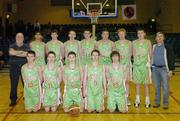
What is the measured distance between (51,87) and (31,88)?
431 mm

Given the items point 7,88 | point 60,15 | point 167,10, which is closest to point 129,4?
point 167,10

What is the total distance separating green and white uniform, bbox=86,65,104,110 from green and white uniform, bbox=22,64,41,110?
109cm

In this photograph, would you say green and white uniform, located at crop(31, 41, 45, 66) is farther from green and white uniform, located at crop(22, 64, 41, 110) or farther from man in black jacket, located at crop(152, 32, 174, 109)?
man in black jacket, located at crop(152, 32, 174, 109)

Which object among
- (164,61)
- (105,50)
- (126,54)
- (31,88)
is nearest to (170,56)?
(164,61)

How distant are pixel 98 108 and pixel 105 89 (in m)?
0.44

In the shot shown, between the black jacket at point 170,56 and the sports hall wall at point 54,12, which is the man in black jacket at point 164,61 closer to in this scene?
the black jacket at point 170,56

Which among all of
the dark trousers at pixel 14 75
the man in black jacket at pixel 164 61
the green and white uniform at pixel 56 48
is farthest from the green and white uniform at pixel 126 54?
the dark trousers at pixel 14 75

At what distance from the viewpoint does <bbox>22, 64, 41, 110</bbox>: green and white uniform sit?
325 inches

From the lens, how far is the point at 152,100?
30.9ft

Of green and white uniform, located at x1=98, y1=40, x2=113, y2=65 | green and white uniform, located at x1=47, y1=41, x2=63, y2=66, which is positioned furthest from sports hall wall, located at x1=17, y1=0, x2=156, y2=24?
green and white uniform, located at x1=98, y1=40, x2=113, y2=65

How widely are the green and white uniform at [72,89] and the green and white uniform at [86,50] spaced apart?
123cm

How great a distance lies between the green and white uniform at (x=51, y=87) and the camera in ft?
27.0

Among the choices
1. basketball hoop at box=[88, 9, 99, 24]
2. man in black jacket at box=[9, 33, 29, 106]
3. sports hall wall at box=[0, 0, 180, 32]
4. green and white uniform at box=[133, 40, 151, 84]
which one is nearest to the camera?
green and white uniform at box=[133, 40, 151, 84]

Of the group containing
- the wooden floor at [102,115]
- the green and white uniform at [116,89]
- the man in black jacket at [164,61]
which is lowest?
the wooden floor at [102,115]
